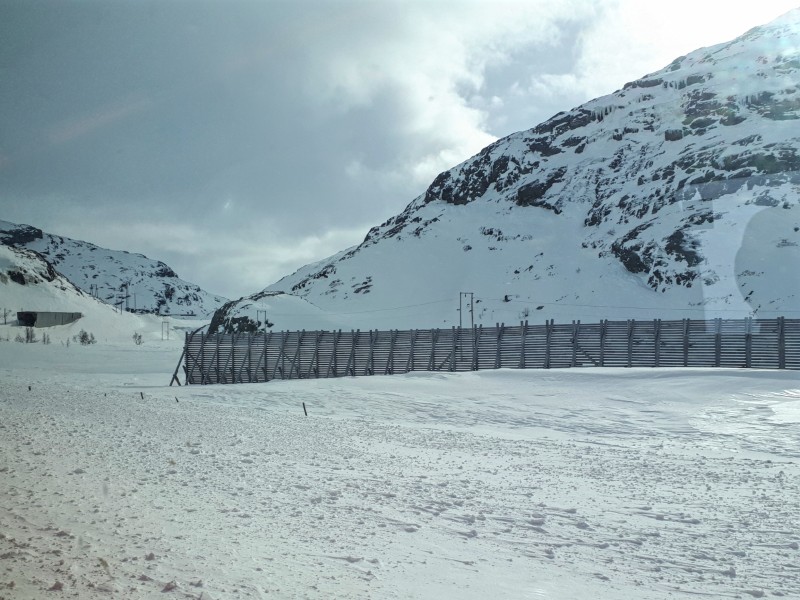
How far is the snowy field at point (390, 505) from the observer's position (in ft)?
15.8

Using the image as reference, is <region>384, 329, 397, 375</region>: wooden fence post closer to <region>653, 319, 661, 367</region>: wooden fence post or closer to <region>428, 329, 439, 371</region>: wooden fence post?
<region>428, 329, 439, 371</region>: wooden fence post

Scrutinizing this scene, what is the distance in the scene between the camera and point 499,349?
27.1m

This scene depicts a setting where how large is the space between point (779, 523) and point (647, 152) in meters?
133

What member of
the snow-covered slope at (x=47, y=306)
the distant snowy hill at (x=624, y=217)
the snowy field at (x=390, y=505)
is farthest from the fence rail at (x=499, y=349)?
the distant snowy hill at (x=624, y=217)

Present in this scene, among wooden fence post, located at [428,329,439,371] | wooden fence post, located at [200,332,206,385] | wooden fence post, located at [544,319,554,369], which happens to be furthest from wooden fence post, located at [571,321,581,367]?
wooden fence post, located at [200,332,206,385]

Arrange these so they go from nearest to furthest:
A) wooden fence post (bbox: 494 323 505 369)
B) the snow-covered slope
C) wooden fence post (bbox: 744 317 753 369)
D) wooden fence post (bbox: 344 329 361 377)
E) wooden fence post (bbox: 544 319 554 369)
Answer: wooden fence post (bbox: 744 317 753 369) → wooden fence post (bbox: 544 319 554 369) → wooden fence post (bbox: 494 323 505 369) → wooden fence post (bbox: 344 329 361 377) → the snow-covered slope

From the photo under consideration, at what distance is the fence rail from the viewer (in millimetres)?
23953

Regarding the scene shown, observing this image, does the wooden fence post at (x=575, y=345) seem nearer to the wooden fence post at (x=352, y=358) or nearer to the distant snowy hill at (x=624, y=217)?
the wooden fence post at (x=352, y=358)

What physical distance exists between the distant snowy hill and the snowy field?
65454 millimetres

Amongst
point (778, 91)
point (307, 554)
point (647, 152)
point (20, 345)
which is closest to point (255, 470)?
point (307, 554)

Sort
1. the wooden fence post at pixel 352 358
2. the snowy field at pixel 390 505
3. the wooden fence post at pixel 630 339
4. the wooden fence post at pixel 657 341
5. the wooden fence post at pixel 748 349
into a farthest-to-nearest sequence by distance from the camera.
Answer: the wooden fence post at pixel 352 358
the wooden fence post at pixel 630 339
the wooden fence post at pixel 657 341
the wooden fence post at pixel 748 349
the snowy field at pixel 390 505

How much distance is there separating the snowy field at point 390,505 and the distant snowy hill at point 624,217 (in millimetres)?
65454

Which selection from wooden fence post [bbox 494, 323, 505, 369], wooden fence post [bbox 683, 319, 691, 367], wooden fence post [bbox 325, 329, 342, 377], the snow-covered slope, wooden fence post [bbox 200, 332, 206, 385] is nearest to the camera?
wooden fence post [bbox 683, 319, 691, 367]

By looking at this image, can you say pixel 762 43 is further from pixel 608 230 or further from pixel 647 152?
pixel 608 230
